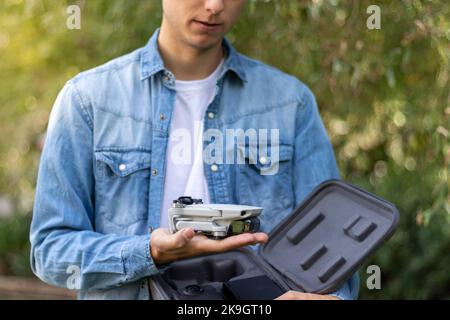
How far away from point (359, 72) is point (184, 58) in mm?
979

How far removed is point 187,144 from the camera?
7.10 feet

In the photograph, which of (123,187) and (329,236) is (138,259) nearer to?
(123,187)

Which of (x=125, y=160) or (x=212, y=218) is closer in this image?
(x=212, y=218)

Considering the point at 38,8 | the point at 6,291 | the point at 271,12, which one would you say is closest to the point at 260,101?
the point at 271,12

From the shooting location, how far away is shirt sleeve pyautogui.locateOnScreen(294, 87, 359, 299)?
2203 millimetres

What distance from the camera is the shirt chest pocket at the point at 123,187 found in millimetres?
2092

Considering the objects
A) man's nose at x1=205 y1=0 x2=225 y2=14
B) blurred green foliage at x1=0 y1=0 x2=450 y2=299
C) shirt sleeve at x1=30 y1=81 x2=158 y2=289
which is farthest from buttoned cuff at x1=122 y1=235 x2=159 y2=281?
blurred green foliage at x1=0 y1=0 x2=450 y2=299

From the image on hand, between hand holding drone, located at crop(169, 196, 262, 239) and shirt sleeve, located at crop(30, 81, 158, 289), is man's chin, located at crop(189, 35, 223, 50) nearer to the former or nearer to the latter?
shirt sleeve, located at crop(30, 81, 158, 289)

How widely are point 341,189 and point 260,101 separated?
402mm

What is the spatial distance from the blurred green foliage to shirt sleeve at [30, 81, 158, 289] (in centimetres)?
99

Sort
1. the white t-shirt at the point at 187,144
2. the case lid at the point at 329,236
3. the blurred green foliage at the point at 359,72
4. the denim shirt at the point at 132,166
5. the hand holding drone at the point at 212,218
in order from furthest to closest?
the blurred green foliage at the point at 359,72
the white t-shirt at the point at 187,144
the denim shirt at the point at 132,166
the case lid at the point at 329,236
the hand holding drone at the point at 212,218

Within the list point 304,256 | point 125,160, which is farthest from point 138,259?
point 304,256

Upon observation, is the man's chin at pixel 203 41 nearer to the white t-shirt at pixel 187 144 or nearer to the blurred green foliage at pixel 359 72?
the white t-shirt at pixel 187 144

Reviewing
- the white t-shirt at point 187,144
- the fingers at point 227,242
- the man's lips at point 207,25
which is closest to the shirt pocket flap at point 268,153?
the white t-shirt at point 187,144
